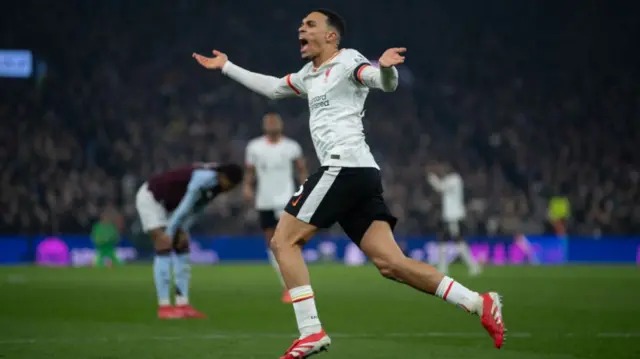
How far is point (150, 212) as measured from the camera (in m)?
12.3

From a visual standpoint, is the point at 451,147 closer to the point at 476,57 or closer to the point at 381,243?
the point at 476,57

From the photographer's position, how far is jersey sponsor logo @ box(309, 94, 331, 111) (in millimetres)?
7595

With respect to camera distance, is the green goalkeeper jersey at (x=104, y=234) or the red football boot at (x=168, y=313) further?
the green goalkeeper jersey at (x=104, y=234)

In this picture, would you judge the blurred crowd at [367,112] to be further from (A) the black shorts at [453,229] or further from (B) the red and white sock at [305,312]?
(B) the red and white sock at [305,312]

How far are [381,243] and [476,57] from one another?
32.7 meters

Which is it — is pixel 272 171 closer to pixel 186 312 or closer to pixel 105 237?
pixel 186 312

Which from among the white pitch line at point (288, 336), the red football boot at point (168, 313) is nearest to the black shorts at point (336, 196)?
the white pitch line at point (288, 336)

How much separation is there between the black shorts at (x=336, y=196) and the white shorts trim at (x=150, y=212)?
5077 mm

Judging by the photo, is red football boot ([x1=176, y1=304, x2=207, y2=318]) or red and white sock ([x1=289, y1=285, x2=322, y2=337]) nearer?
red and white sock ([x1=289, y1=285, x2=322, y2=337])

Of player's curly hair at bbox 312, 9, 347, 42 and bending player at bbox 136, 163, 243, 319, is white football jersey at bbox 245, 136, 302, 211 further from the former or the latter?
player's curly hair at bbox 312, 9, 347, 42

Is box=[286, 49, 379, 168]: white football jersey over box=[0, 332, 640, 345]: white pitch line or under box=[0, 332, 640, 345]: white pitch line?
over

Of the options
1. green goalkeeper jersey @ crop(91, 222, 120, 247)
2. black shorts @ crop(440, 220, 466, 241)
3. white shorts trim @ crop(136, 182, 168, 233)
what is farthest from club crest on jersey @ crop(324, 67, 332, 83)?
green goalkeeper jersey @ crop(91, 222, 120, 247)

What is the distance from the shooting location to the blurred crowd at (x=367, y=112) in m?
32.1

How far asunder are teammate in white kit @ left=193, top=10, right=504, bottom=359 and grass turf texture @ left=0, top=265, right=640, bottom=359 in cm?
86
